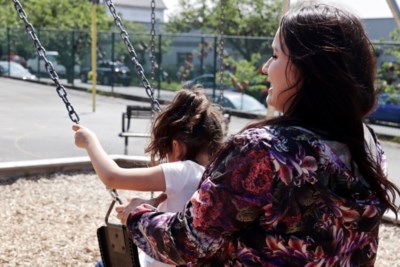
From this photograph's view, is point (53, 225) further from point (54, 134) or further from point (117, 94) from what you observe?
point (117, 94)

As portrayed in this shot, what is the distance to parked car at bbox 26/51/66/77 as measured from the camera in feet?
71.9

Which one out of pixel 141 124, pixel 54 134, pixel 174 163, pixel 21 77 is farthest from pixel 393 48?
pixel 21 77

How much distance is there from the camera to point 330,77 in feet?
4.18

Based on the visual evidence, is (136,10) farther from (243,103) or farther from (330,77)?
(330,77)

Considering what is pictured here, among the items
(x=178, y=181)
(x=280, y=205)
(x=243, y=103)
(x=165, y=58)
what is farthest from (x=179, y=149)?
(x=165, y=58)

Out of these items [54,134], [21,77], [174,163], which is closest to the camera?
[174,163]

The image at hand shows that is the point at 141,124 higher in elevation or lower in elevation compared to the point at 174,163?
lower

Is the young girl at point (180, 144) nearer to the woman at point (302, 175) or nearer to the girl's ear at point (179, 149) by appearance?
the girl's ear at point (179, 149)

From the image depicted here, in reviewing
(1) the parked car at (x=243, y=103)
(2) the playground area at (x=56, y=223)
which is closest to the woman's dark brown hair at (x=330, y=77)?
(2) the playground area at (x=56, y=223)

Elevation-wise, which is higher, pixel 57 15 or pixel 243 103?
pixel 57 15

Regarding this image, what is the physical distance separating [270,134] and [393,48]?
12042 mm

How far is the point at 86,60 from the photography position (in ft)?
73.9

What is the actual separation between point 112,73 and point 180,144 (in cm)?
1753

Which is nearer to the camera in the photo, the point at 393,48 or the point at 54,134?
the point at 54,134
